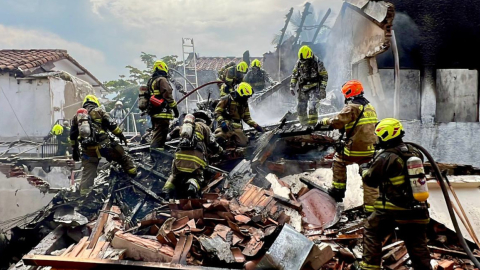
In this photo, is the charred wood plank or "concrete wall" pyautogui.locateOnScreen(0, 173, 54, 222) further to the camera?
"concrete wall" pyautogui.locateOnScreen(0, 173, 54, 222)

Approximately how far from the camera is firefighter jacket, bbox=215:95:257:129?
21.6 feet

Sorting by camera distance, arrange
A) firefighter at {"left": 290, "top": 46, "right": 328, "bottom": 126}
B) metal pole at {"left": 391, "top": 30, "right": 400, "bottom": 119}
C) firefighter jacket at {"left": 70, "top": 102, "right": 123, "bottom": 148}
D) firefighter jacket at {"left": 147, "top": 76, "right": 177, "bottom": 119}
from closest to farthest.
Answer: firefighter jacket at {"left": 70, "top": 102, "right": 123, "bottom": 148} < firefighter jacket at {"left": 147, "top": 76, "right": 177, "bottom": 119} < metal pole at {"left": 391, "top": 30, "right": 400, "bottom": 119} < firefighter at {"left": 290, "top": 46, "right": 328, "bottom": 126}

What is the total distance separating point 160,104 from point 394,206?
4.80m

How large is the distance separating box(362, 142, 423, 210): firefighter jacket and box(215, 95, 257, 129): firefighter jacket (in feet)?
11.9

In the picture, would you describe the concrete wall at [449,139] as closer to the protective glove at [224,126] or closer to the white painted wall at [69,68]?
the protective glove at [224,126]

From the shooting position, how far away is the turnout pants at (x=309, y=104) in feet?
22.1

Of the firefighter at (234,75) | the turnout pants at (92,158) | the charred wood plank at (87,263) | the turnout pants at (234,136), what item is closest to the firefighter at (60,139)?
the turnout pants at (92,158)

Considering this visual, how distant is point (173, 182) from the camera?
16.5ft

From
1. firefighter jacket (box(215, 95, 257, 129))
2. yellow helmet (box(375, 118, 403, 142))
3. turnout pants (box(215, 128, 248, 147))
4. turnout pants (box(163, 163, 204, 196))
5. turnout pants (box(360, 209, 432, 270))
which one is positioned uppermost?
firefighter jacket (box(215, 95, 257, 129))

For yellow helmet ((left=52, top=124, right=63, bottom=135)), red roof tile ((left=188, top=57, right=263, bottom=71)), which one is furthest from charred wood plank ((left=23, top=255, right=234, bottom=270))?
red roof tile ((left=188, top=57, right=263, bottom=71))

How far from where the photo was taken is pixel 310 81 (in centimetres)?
688

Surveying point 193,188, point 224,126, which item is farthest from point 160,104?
point 193,188

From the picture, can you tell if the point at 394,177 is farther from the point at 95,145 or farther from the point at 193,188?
the point at 95,145

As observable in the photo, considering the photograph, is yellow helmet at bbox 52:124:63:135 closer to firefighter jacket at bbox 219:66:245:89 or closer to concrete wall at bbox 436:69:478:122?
firefighter jacket at bbox 219:66:245:89
